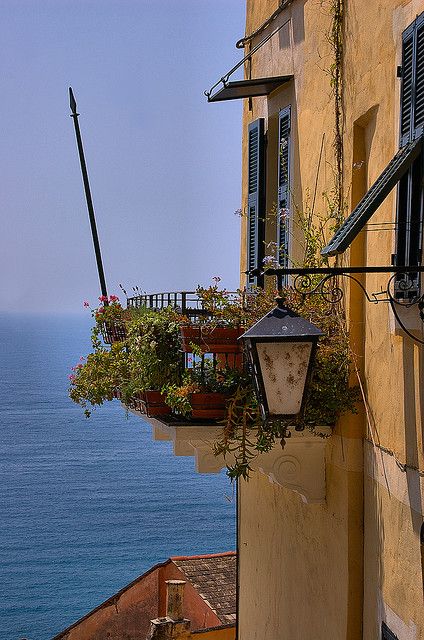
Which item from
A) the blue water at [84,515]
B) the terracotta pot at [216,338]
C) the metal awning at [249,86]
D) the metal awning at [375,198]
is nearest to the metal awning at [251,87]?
the metal awning at [249,86]

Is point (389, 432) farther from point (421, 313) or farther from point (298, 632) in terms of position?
point (298, 632)

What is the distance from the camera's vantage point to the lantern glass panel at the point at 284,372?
17.1 ft

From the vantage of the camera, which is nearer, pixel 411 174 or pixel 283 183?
pixel 411 174

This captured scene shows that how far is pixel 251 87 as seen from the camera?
8.74 meters

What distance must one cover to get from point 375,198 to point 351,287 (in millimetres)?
1538

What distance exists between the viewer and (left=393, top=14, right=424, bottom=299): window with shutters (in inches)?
209

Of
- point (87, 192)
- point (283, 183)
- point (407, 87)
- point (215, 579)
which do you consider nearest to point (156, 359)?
point (283, 183)

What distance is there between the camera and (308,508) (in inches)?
299

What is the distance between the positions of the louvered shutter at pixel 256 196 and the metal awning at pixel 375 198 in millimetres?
3525

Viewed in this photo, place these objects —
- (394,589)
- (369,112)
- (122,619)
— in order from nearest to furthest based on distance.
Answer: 1. (394,589)
2. (369,112)
3. (122,619)

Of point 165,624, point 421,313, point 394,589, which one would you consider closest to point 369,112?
point 421,313

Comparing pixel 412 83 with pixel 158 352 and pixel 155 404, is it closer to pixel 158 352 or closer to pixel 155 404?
pixel 158 352

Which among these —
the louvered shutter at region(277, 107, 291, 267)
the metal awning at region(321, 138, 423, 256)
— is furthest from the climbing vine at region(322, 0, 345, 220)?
the metal awning at region(321, 138, 423, 256)

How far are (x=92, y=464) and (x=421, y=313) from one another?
82.9 metres
